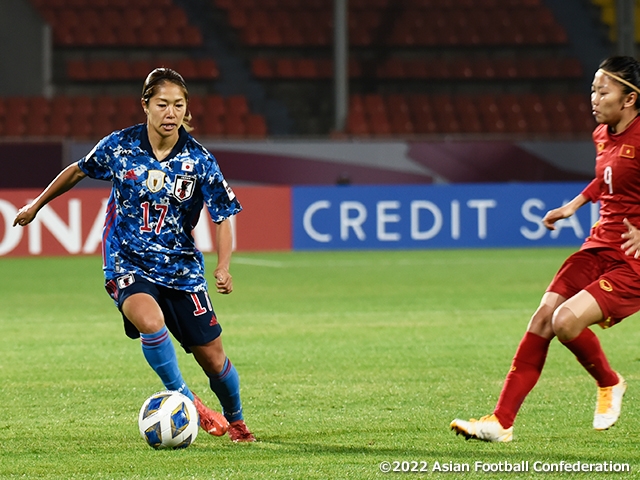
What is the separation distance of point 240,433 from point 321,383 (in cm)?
173

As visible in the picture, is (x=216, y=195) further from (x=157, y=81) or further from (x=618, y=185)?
(x=618, y=185)

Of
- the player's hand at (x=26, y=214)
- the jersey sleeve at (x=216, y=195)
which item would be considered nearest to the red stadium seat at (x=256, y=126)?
the player's hand at (x=26, y=214)

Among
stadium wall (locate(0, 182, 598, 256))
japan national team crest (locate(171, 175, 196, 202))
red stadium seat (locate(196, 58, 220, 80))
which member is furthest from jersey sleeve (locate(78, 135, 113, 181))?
red stadium seat (locate(196, 58, 220, 80))

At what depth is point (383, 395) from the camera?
21.7ft

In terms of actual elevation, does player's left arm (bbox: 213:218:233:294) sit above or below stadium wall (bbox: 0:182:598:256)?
above

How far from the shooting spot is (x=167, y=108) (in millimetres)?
5141

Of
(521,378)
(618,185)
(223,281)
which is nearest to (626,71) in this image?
(618,185)

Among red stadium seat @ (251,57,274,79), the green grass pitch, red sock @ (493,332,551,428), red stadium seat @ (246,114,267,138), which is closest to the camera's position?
the green grass pitch

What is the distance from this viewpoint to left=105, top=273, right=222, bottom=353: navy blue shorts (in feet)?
17.0

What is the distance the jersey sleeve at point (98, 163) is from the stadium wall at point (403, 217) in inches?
482

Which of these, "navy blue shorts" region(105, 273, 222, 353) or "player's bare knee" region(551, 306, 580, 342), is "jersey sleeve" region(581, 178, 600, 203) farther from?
"navy blue shorts" region(105, 273, 222, 353)

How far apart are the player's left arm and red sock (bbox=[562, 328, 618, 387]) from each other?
155cm

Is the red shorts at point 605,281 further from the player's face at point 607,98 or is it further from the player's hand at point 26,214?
the player's hand at point 26,214

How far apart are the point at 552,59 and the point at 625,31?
217 cm
